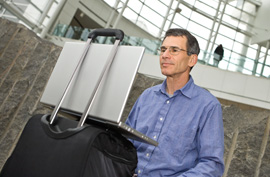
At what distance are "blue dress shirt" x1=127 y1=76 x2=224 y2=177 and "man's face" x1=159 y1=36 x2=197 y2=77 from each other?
0.12 meters

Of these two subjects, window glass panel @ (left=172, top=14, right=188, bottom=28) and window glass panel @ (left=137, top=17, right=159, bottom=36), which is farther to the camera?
window glass panel @ (left=172, top=14, right=188, bottom=28)

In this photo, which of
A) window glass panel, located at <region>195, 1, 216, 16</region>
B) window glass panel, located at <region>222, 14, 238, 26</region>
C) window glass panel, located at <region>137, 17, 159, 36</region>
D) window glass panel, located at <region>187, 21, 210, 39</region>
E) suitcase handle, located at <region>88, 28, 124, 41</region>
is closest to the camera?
suitcase handle, located at <region>88, 28, 124, 41</region>

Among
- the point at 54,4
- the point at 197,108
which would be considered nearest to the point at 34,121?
the point at 197,108

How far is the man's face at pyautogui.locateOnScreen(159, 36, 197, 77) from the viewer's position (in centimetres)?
173

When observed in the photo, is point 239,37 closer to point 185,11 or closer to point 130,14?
point 185,11

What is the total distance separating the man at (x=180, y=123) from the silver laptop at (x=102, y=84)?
310 millimetres

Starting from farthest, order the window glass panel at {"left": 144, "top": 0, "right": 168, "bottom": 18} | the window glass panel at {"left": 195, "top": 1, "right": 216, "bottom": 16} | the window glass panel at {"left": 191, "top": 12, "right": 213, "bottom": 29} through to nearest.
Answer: the window glass panel at {"left": 195, "top": 1, "right": 216, "bottom": 16}, the window glass panel at {"left": 191, "top": 12, "right": 213, "bottom": 29}, the window glass panel at {"left": 144, "top": 0, "right": 168, "bottom": 18}

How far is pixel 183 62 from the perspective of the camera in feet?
5.81

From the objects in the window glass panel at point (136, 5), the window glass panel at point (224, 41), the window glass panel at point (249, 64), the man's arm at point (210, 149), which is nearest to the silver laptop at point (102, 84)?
the man's arm at point (210, 149)

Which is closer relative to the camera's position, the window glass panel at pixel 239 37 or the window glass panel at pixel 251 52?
the window glass panel at pixel 239 37

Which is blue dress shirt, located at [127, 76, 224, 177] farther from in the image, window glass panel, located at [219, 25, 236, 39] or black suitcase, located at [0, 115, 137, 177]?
window glass panel, located at [219, 25, 236, 39]

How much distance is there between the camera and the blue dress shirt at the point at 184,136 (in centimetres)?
148

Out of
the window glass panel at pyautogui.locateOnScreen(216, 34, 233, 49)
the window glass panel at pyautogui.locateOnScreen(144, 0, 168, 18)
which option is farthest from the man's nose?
the window glass panel at pyautogui.locateOnScreen(216, 34, 233, 49)

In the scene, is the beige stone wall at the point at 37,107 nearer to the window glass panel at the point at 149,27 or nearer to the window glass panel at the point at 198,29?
the window glass panel at the point at 149,27
